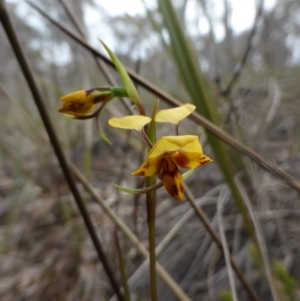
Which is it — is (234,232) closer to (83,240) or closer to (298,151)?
(298,151)

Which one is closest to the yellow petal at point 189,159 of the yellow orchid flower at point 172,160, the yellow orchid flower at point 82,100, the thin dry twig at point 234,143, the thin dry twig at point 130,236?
the yellow orchid flower at point 172,160

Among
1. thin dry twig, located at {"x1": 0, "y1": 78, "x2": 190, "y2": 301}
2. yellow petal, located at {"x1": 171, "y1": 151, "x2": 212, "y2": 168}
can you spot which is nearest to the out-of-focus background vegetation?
thin dry twig, located at {"x1": 0, "y1": 78, "x2": 190, "y2": 301}

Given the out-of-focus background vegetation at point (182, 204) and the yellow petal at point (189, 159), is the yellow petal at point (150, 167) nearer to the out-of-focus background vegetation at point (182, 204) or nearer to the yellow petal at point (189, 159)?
the yellow petal at point (189, 159)

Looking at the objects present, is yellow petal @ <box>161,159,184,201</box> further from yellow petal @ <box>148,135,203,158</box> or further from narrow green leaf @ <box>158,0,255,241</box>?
narrow green leaf @ <box>158,0,255,241</box>

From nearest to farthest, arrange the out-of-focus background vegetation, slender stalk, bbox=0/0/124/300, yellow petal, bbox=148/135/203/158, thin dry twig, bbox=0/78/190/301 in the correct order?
yellow petal, bbox=148/135/203/158, slender stalk, bbox=0/0/124/300, thin dry twig, bbox=0/78/190/301, the out-of-focus background vegetation

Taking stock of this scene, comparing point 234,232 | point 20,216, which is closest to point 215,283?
point 234,232

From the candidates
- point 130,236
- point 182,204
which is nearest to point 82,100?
point 130,236

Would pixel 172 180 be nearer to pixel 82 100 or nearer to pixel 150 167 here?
pixel 150 167
